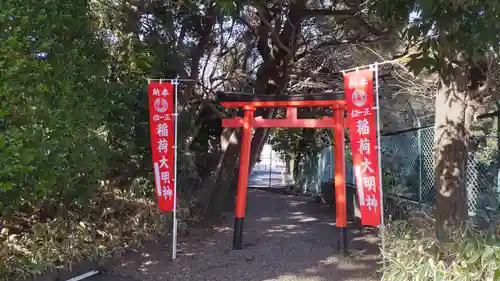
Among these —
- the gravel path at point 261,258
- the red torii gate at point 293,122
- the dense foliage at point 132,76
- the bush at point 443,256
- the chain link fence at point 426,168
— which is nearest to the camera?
the bush at point 443,256

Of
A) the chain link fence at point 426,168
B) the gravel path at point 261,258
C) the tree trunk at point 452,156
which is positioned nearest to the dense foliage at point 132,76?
the tree trunk at point 452,156

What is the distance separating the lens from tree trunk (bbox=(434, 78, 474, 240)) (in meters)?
5.28

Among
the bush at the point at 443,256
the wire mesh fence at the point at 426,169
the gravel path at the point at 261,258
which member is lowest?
the gravel path at the point at 261,258

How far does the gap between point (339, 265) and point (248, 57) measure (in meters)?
7.25

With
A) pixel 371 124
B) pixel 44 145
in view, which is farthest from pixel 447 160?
pixel 44 145

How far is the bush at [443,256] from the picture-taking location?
14.2 ft

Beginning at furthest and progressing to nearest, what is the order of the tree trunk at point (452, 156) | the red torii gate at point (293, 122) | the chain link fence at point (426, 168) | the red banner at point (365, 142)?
the red torii gate at point (293, 122) → the chain link fence at point (426, 168) → the red banner at point (365, 142) → the tree trunk at point (452, 156)

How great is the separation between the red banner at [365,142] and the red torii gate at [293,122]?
2.72ft

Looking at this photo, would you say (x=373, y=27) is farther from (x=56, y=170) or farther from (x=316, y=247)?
(x=56, y=170)

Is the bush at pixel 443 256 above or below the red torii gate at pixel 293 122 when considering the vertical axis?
below

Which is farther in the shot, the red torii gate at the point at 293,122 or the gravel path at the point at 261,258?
the red torii gate at the point at 293,122

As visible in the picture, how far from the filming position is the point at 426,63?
461cm

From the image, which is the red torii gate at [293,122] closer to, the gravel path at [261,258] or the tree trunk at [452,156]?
the gravel path at [261,258]

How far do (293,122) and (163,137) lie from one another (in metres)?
2.06
